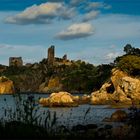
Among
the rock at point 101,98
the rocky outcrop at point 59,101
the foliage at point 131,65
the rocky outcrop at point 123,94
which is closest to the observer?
the rocky outcrop at point 59,101

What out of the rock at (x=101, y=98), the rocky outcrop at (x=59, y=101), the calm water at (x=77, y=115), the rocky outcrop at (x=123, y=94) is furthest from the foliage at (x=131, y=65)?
the calm water at (x=77, y=115)

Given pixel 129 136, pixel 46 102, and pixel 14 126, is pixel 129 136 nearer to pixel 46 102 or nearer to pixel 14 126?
pixel 14 126

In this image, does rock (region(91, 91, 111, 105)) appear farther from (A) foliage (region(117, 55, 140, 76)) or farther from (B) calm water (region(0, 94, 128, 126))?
(B) calm water (region(0, 94, 128, 126))

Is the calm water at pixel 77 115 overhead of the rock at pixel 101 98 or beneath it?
beneath

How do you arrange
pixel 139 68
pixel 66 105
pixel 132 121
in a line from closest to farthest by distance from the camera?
pixel 132 121 → pixel 66 105 → pixel 139 68

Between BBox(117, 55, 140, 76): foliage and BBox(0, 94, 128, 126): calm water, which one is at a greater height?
BBox(117, 55, 140, 76): foliage

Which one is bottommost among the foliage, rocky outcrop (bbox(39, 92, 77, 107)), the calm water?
the calm water

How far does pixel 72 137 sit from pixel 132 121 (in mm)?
3345

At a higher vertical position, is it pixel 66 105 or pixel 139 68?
pixel 139 68

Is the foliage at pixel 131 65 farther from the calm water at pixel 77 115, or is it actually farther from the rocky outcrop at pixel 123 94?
the calm water at pixel 77 115

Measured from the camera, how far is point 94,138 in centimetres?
2025

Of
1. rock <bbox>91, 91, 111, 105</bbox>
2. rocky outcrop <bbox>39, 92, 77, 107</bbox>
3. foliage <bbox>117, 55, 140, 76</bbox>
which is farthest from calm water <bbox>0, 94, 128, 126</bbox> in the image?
foliage <bbox>117, 55, 140, 76</bbox>

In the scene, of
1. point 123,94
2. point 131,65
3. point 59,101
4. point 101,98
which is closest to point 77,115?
point 59,101

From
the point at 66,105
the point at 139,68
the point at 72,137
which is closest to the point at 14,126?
the point at 72,137
